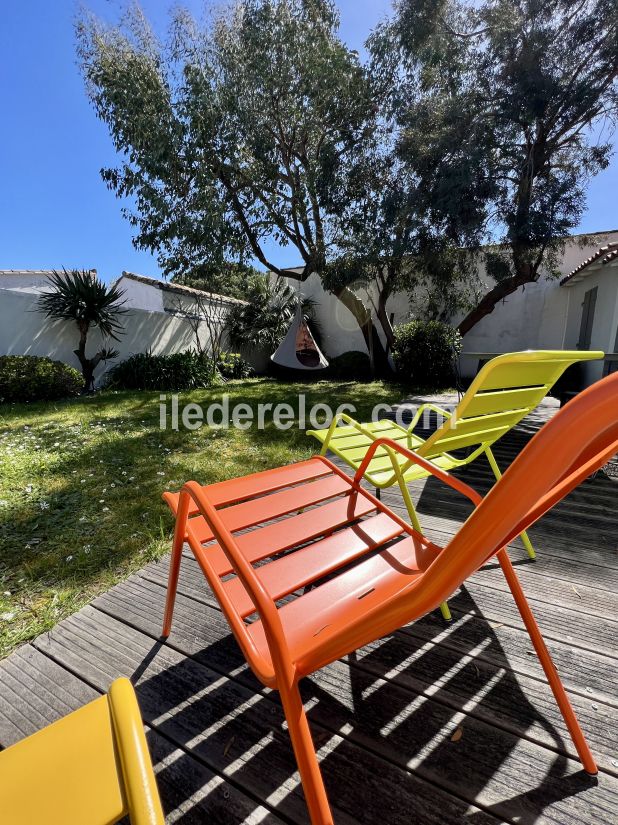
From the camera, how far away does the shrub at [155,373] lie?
844cm

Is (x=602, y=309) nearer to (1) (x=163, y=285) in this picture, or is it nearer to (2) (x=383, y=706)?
(2) (x=383, y=706)

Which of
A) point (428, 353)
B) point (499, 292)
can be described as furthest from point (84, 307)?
point (499, 292)

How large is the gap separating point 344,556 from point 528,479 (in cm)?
86

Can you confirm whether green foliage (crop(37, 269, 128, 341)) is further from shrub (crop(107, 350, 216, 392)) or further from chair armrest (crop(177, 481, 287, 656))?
chair armrest (crop(177, 481, 287, 656))

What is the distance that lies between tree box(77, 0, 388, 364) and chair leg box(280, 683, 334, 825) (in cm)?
740

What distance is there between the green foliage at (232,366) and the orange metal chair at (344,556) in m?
9.14

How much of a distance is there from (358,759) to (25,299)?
9178mm

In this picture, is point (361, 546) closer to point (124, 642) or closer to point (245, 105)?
point (124, 642)

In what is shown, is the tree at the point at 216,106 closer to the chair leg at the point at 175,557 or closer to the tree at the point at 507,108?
the tree at the point at 507,108

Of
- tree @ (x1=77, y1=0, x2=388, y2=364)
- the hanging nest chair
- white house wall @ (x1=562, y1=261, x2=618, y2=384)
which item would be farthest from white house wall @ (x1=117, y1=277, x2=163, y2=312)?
white house wall @ (x1=562, y1=261, x2=618, y2=384)

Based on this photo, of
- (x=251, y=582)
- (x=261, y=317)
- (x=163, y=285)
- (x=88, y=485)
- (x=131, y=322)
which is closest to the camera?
(x=251, y=582)

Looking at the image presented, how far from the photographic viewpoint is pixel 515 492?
0.60 metres

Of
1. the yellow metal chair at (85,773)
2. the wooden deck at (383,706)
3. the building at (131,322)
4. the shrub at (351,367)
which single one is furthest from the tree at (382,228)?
the yellow metal chair at (85,773)

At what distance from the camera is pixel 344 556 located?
131cm
